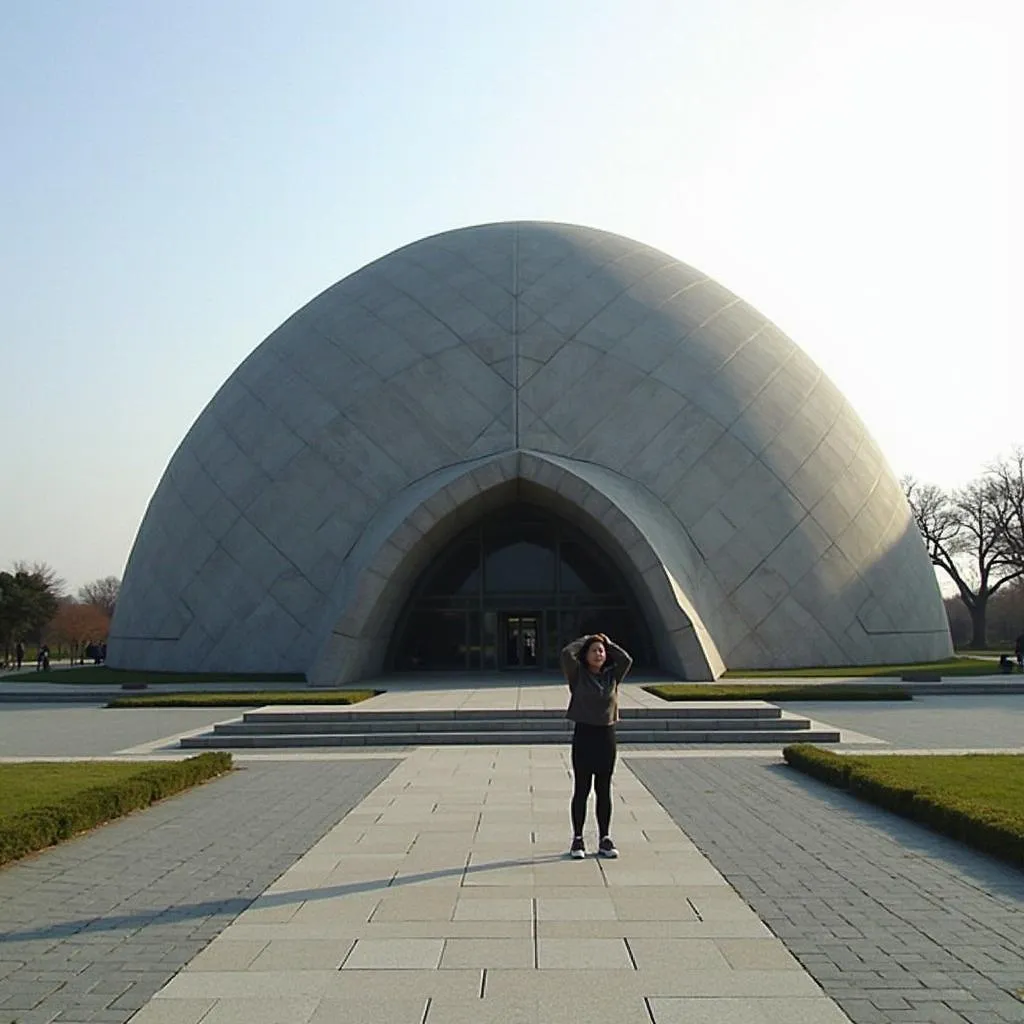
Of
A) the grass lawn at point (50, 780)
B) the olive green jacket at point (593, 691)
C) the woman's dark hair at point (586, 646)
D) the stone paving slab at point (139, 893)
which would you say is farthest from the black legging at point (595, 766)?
the grass lawn at point (50, 780)

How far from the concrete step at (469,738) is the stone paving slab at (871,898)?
17.3ft

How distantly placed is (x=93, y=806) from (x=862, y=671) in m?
24.9

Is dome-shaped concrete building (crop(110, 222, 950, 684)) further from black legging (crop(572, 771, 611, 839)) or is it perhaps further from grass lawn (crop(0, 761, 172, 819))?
black legging (crop(572, 771, 611, 839))

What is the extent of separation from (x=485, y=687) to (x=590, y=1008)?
837 inches

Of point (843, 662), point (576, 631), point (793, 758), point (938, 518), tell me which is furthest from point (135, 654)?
point (938, 518)

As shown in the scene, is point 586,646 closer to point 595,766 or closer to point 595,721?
point 595,721

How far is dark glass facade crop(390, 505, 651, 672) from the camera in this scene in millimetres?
33750

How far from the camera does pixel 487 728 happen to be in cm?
1848

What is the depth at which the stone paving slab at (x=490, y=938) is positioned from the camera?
540cm

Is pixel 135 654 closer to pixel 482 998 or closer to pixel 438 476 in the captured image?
pixel 438 476

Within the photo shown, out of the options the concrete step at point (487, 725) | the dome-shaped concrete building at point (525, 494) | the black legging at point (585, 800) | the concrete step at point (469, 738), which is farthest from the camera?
the dome-shaped concrete building at point (525, 494)

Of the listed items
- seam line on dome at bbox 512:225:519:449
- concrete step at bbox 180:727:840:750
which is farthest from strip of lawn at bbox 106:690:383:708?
seam line on dome at bbox 512:225:519:449

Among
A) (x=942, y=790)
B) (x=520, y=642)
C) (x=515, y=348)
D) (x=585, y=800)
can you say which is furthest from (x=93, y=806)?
(x=515, y=348)

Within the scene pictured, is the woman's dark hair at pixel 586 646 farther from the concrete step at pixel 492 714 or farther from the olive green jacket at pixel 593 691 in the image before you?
the concrete step at pixel 492 714
